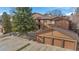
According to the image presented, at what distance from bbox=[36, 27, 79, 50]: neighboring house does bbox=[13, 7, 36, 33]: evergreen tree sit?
0.11 meters

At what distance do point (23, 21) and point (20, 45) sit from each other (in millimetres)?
254

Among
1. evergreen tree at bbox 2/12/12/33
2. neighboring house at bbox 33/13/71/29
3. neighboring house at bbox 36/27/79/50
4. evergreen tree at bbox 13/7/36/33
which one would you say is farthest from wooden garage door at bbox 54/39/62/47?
evergreen tree at bbox 2/12/12/33

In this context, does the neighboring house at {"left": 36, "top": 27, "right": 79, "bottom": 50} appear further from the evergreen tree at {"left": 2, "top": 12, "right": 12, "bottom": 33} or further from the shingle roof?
the evergreen tree at {"left": 2, "top": 12, "right": 12, "bottom": 33}

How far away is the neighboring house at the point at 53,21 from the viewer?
6.14 feet

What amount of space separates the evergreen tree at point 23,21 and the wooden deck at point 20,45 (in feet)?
0.36

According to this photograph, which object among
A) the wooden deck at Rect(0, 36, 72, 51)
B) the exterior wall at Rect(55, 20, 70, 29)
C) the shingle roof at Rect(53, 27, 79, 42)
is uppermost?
the exterior wall at Rect(55, 20, 70, 29)

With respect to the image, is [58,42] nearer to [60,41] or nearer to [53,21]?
[60,41]

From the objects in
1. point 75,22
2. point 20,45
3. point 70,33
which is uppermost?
point 75,22

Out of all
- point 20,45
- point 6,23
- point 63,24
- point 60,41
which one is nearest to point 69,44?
point 60,41

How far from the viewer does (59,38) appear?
1.87 m

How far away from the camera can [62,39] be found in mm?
1861

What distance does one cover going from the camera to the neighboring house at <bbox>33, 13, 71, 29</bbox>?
1.87 metres
